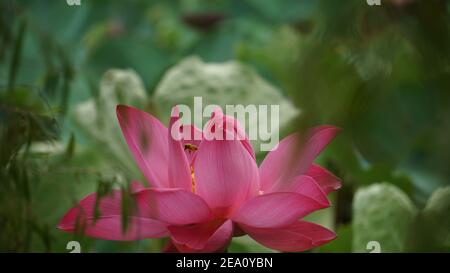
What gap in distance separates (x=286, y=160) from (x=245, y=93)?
43 cm

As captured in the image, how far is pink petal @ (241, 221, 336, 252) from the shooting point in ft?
1.26

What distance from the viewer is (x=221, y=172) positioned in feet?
1.25

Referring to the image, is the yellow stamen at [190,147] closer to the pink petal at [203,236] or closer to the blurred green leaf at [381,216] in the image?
the pink petal at [203,236]

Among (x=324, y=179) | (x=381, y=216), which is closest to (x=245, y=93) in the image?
(x=381, y=216)

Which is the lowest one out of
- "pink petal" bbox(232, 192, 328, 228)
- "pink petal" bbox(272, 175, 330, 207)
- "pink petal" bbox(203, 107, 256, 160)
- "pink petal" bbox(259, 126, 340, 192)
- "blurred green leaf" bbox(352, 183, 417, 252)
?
"blurred green leaf" bbox(352, 183, 417, 252)

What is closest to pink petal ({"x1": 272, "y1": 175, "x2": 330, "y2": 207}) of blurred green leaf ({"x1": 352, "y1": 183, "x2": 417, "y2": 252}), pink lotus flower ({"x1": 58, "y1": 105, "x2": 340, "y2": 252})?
pink lotus flower ({"x1": 58, "y1": 105, "x2": 340, "y2": 252})

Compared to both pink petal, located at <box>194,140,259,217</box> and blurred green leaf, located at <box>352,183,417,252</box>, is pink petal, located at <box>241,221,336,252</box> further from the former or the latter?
blurred green leaf, located at <box>352,183,417,252</box>

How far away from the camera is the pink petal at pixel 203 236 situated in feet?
1.22

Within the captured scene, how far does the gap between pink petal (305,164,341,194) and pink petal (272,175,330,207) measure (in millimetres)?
29

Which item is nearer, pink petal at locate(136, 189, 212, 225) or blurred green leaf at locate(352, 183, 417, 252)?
pink petal at locate(136, 189, 212, 225)

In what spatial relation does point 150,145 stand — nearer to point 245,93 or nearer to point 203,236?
point 203,236

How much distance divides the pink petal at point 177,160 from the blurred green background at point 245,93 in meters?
0.03

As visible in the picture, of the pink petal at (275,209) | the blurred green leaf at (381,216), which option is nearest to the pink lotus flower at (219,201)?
the pink petal at (275,209)
